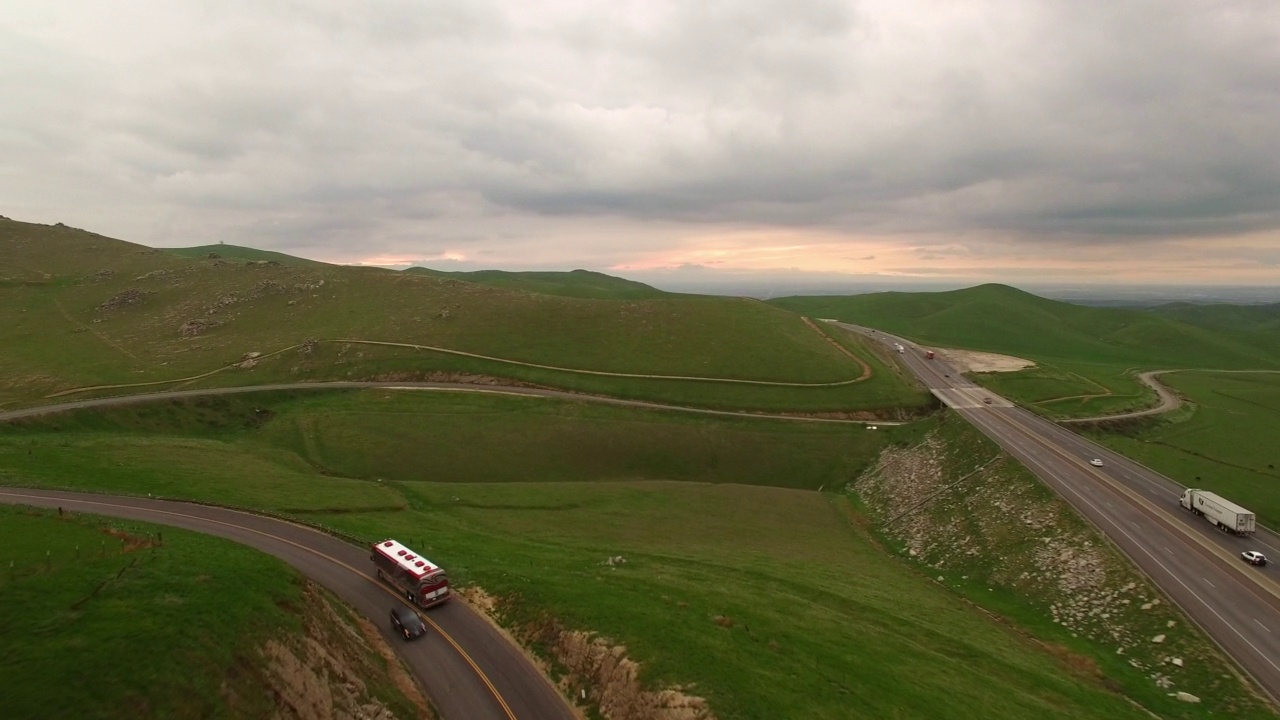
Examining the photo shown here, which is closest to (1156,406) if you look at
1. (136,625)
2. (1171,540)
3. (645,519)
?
(1171,540)

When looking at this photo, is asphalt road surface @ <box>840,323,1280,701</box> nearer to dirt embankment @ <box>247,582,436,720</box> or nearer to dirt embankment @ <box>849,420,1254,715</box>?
dirt embankment @ <box>849,420,1254,715</box>

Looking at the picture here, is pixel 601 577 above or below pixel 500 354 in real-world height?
below

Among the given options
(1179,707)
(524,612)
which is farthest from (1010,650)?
(524,612)

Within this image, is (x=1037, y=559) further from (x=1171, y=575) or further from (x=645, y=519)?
(x=645, y=519)

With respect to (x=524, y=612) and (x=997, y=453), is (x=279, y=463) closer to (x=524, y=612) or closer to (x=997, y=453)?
(x=524, y=612)

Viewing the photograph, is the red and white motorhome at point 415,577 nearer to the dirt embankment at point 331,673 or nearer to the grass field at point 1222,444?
the dirt embankment at point 331,673

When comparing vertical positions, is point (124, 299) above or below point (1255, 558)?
above

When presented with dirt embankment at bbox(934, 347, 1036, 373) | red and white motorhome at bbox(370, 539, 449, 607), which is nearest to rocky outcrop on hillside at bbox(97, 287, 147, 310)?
red and white motorhome at bbox(370, 539, 449, 607)
